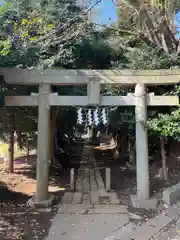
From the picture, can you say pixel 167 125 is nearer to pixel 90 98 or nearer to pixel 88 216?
pixel 90 98

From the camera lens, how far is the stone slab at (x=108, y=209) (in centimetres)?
529

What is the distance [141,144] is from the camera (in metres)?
5.99

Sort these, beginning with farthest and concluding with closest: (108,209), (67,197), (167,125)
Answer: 1. (67,197)
2. (167,125)
3. (108,209)

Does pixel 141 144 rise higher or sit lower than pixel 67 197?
higher

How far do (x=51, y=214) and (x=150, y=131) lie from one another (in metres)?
3.23

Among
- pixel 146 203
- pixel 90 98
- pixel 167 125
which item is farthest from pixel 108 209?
pixel 90 98

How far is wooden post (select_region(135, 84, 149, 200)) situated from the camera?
5883 millimetres

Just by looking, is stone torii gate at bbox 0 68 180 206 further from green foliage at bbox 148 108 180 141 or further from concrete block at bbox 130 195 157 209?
green foliage at bbox 148 108 180 141

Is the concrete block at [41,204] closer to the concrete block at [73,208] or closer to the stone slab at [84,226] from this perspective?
the concrete block at [73,208]

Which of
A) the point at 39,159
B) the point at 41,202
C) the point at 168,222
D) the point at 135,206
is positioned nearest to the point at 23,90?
the point at 39,159

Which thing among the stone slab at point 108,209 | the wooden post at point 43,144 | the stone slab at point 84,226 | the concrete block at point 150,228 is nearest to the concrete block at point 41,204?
the wooden post at point 43,144

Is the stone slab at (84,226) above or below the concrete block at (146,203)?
below

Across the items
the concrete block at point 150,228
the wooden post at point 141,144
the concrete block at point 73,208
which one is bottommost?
the concrete block at point 73,208

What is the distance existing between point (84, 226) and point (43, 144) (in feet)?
7.38
